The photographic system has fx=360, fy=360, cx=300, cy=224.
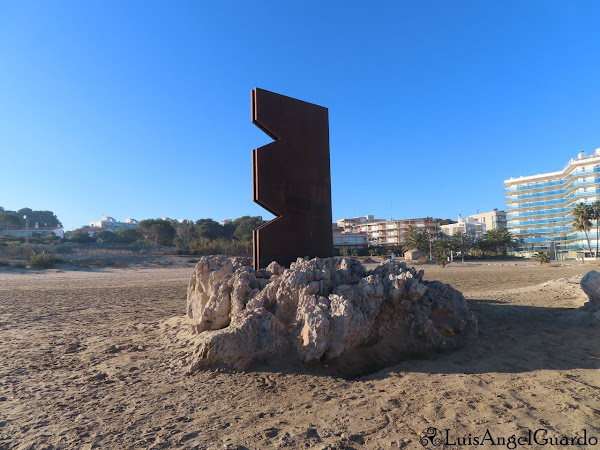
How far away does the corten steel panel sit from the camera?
8.12 m

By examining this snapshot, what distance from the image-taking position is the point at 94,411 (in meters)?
4.22

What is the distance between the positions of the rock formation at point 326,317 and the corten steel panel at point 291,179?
50.6 inches

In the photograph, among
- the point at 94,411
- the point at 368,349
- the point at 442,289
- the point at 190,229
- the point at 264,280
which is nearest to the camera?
the point at 94,411

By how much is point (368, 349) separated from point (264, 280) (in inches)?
88.8

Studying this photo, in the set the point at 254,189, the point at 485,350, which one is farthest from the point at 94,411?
the point at 485,350

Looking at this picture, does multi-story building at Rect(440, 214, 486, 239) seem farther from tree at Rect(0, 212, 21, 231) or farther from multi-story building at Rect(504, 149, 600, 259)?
tree at Rect(0, 212, 21, 231)

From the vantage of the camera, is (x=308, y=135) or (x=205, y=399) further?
(x=308, y=135)

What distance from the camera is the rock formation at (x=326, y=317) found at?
5406mm

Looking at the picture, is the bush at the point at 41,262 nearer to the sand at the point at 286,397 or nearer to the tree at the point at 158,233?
the sand at the point at 286,397

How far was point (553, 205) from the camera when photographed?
86.9 m

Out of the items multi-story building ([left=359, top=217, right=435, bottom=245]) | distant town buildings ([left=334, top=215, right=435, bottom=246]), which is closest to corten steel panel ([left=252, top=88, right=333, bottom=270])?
distant town buildings ([left=334, top=215, right=435, bottom=246])

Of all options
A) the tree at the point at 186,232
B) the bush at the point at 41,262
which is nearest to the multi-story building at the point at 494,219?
the tree at the point at 186,232

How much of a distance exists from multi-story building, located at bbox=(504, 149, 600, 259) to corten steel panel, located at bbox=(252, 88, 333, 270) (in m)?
82.5

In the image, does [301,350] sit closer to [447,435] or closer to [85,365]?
[447,435]
